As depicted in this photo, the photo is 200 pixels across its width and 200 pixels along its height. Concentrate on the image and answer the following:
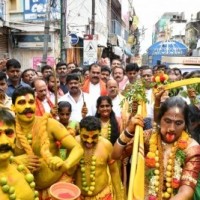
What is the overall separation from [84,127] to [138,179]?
1.39 meters

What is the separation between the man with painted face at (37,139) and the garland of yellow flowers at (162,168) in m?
0.67

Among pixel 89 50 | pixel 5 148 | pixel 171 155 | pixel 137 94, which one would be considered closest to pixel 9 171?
pixel 5 148

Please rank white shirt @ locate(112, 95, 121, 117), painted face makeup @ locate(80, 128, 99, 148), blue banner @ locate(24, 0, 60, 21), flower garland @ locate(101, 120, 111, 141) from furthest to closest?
blue banner @ locate(24, 0, 60, 21)
white shirt @ locate(112, 95, 121, 117)
flower garland @ locate(101, 120, 111, 141)
painted face makeup @ locate(80, 128, 99, 148)

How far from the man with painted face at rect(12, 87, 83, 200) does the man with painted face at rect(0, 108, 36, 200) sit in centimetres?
48

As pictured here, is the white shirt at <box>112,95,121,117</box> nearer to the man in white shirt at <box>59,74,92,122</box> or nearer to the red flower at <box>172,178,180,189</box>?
the man in white shirt at <box>59,74,92,122</box>

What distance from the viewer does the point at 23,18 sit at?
61.2ft

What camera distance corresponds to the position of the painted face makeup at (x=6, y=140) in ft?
8.64

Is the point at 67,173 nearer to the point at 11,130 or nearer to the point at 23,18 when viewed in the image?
the point at 11,130

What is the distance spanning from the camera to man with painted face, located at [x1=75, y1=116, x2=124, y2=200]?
386cm

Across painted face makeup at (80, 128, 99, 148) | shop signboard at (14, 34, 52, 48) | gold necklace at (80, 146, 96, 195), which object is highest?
shop signboard at (14, 34, 52, 48)

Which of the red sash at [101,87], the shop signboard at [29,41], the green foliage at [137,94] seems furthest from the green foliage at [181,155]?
the shop signboard at [29,41]

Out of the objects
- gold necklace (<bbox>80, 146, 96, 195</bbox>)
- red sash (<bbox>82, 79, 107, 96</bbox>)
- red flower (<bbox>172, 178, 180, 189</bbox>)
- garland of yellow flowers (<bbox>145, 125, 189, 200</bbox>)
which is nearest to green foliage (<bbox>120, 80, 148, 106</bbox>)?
gold necklace (<bbox>80, 146, 96, 195</bbox>)

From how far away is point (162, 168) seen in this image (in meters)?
3.00

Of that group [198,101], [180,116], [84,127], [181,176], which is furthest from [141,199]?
[198,101]
